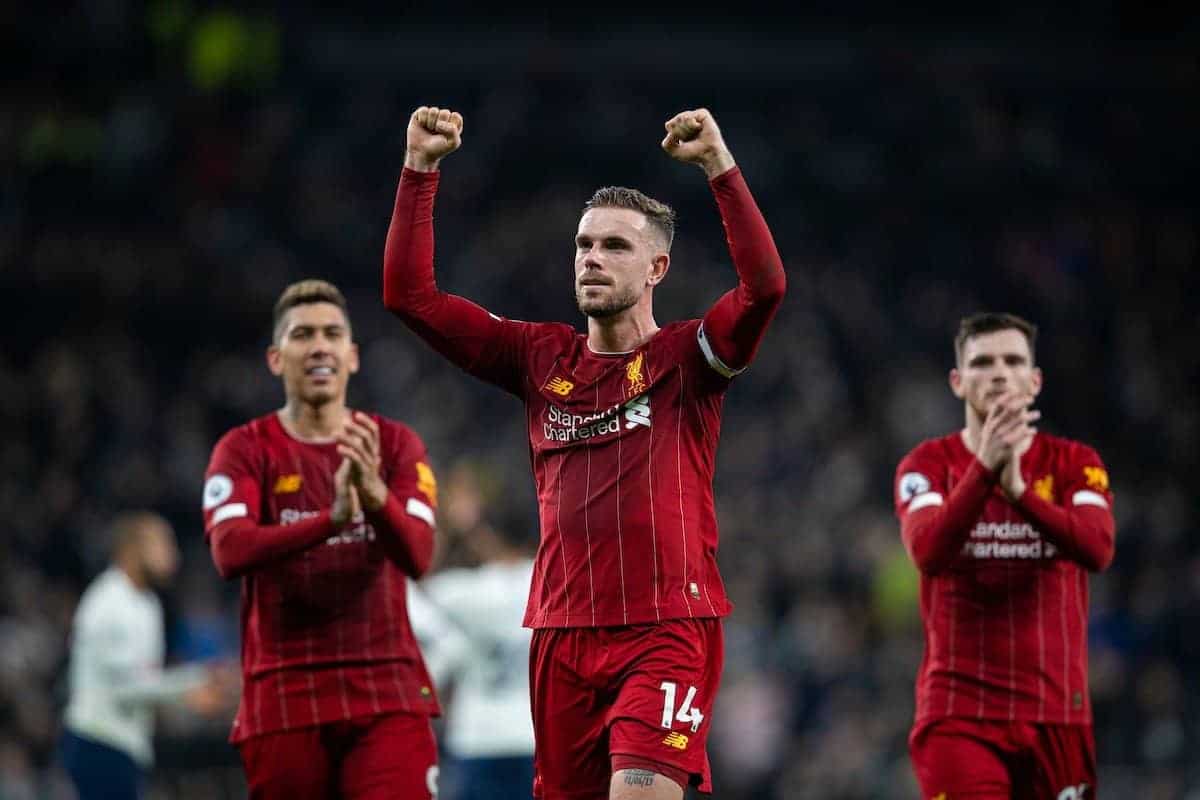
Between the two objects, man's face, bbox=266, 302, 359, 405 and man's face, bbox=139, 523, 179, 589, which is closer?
man's face, bbox=266, 302, 359, 405

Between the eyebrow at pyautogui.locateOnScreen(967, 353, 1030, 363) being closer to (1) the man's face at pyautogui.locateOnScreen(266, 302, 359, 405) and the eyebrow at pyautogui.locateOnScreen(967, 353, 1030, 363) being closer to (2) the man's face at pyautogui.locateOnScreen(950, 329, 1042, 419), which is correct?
(2) the man's face at pyautogui.locateOnScreen(950, 329, 1042, 419)

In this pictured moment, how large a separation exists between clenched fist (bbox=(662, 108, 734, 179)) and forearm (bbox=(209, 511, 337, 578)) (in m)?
1.80

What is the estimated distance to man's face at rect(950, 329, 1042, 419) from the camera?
266 inches

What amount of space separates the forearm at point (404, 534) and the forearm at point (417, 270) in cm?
61

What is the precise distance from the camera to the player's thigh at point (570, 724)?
17.9ft

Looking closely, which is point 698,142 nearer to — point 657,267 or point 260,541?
point 657,267

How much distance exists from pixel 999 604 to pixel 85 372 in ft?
39.6

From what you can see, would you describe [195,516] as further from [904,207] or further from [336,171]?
[904,207]

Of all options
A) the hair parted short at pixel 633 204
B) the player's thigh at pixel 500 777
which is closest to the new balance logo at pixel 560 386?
the hair parted short at pixel 633 204

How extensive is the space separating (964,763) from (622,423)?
6.43ft

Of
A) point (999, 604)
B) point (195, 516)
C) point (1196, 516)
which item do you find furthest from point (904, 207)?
point (999, 604)

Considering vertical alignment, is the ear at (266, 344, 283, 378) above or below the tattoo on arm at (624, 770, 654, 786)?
above

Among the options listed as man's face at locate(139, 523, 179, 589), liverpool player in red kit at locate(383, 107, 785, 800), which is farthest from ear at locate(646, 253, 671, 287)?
man's face at locate(139, 523, 179, 589)

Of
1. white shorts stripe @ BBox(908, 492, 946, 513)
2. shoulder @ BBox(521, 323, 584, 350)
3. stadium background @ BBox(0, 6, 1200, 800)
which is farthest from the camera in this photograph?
stadium background @ BBox(0, 6, 1200, 800)
